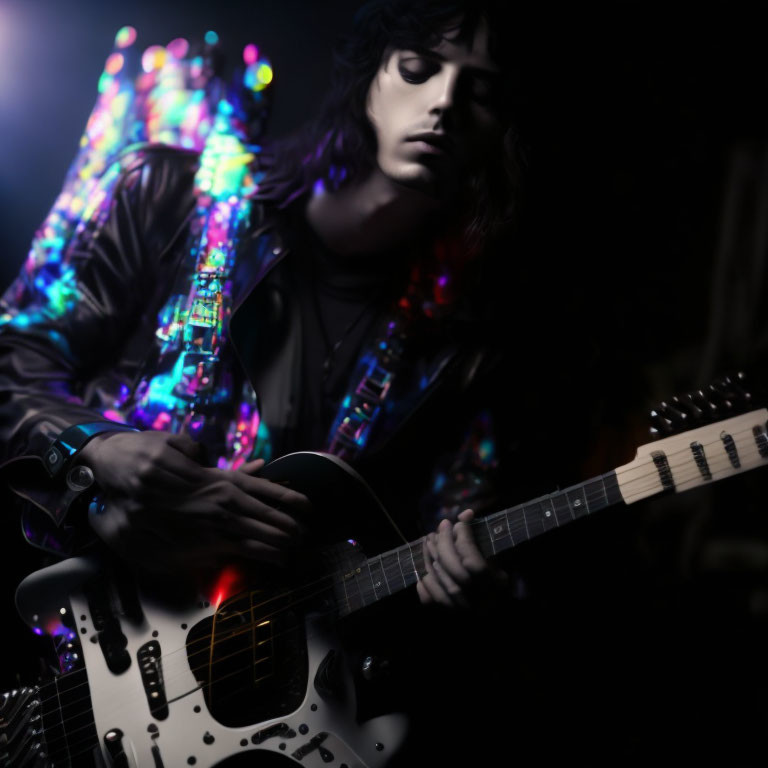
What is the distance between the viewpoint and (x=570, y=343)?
1.35m

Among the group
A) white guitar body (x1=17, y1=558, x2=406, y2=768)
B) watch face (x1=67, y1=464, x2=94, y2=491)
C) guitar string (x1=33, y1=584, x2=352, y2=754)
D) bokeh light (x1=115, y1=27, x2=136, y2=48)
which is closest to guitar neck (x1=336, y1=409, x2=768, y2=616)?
white guitar body (x1=17, y1=558, x2=406, y2=768)

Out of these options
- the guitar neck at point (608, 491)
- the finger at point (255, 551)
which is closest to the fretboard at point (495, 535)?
the guitar neck at point (608, 491)

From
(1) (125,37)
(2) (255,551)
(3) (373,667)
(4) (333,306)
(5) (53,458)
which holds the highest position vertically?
(1) (125,37)

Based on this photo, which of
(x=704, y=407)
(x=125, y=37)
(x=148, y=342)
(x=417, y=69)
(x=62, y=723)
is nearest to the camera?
(x=704, y=407)

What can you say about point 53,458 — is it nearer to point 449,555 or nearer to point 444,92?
point 449,555

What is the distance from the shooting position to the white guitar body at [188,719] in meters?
1.10

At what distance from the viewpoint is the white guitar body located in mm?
1104

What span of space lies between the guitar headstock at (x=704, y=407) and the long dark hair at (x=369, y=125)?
0.45m

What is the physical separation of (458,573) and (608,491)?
254 mm

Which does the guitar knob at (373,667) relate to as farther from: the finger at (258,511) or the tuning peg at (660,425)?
the tuning peg at (660,425)

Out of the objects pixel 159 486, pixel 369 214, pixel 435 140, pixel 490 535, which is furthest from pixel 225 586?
pixel 435 140

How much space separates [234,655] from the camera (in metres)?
1.15

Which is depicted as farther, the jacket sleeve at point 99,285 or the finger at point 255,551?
the jacket sleeve at point 99,285

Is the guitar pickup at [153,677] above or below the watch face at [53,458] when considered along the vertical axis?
below
